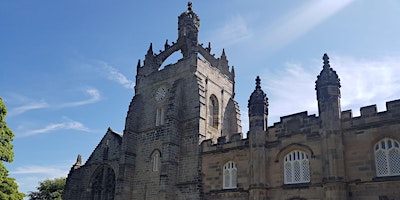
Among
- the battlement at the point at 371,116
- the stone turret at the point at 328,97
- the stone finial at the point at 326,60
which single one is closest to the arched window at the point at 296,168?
the stone turret at the point at 328,97


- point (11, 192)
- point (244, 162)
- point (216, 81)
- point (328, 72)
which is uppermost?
point (216, 81)

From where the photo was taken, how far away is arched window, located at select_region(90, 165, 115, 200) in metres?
32.3

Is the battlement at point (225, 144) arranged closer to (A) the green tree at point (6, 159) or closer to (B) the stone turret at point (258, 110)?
(B) the stone turret at point (258, 110)

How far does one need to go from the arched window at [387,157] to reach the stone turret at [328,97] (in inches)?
92.7

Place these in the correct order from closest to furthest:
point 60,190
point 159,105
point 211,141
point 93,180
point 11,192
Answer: point 11,192 < point 211,141 < point 159,105 < point 93,180 < point 60,190

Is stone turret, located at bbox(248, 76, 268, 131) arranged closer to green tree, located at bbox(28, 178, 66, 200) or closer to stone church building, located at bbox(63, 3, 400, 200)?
stone church building, located at bbox(63, 3, 400, 200)

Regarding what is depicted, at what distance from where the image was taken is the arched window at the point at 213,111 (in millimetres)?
30712

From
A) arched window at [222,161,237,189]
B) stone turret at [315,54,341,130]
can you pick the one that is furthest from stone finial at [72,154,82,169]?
stone turret at [315,54,341,130]

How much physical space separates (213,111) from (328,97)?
11943 millimetres

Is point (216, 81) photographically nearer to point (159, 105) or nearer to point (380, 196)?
point (159, 105)

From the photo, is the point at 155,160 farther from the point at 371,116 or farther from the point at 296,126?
the point at 371,116

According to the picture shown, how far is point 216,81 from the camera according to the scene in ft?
107

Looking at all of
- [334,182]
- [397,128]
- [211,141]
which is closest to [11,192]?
[211,141]

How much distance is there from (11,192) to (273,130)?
1688 cm
